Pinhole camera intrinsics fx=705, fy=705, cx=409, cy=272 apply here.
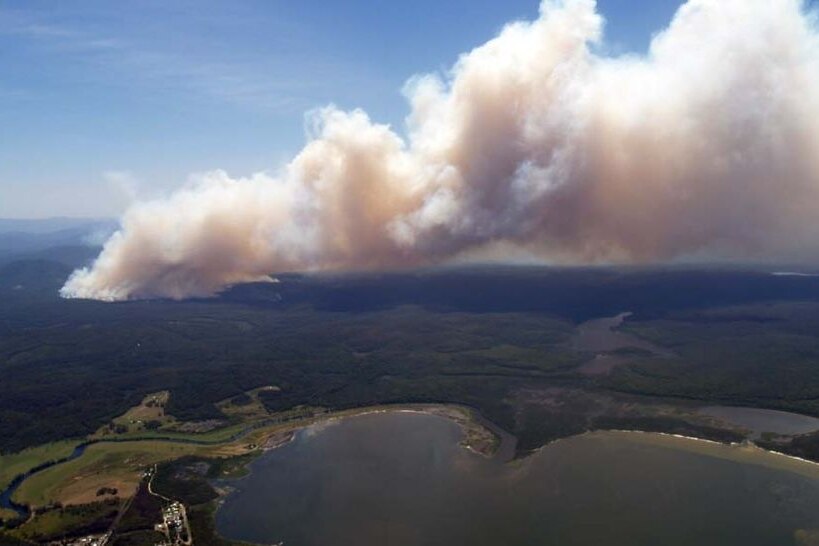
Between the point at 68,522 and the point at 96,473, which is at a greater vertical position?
the point at 96,473

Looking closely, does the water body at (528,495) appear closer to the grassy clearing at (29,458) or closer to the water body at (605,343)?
the grassy clearing at (29,458)

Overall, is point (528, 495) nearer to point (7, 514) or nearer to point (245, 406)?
point (245, 406)

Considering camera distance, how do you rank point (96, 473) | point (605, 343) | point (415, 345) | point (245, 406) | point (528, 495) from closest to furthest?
point (528, 495), point (96, 473), point (245, 406), point (605, 343), point (415, 345)

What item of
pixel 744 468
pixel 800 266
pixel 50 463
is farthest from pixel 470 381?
pixel 800 266

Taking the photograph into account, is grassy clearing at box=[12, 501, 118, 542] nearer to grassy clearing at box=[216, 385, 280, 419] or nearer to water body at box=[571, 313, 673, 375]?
grassy clearing at box=[216, 385, 280, 419]

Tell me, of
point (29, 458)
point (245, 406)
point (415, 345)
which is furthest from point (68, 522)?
point (415, 345)

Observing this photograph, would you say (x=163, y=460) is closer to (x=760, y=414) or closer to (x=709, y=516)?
(x=709, y=516)

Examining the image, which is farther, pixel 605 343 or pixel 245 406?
pixel 605 343
